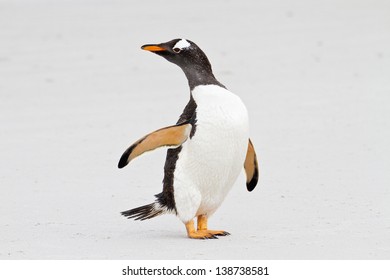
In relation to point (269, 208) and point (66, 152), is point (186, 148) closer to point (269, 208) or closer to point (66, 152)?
point (269, 208)

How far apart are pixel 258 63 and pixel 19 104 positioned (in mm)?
2639

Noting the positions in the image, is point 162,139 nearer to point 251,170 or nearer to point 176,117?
point 251,170

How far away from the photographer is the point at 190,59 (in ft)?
15.9

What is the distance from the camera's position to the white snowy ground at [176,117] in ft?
16.3

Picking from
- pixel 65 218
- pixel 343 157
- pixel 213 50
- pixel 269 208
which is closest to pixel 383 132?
pixel 343 157

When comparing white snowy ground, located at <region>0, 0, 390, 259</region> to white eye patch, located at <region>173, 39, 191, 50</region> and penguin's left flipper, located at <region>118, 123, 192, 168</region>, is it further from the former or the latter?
white eye patch, located at <region>173, 39, 191, 50</region>

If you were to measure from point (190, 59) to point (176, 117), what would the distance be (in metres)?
3.55

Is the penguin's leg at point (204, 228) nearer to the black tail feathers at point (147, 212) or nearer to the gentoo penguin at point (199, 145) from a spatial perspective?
the gentoo penguin at point (199, 145)

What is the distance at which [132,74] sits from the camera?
1021cm

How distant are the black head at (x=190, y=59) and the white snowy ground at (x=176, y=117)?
0.73 meters

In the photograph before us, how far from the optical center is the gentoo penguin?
15.3 feet

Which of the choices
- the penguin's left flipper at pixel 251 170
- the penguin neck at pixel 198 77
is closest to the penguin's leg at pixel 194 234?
the penguin's left flipper at pixel 251 170
